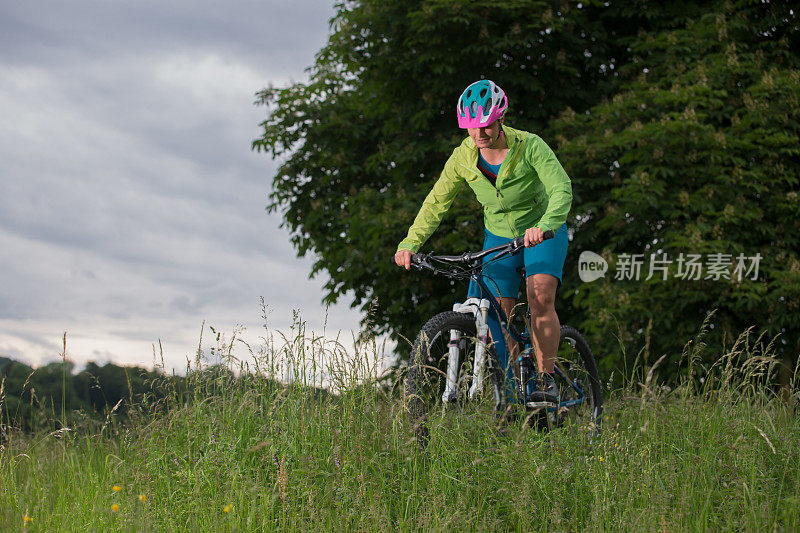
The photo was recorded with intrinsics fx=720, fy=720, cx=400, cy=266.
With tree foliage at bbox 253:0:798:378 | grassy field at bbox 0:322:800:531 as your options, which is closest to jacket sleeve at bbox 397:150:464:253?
grassy field at bbox 0:322:800:531

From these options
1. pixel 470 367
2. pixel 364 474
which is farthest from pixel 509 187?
pixel 364 474

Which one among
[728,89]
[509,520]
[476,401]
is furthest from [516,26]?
[509,520]

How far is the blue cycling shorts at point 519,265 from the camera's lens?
4.88 m

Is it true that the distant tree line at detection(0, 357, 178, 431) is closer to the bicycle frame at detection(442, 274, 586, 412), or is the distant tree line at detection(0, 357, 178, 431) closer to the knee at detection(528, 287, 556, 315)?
the bicycle frame at detection(442, 274, 586, 412)

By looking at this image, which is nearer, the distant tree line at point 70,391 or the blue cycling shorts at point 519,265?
the distant tree line at point 70,391

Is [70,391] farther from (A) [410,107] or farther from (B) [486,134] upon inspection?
(A) [410,107]

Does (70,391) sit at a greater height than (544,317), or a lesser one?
lesser

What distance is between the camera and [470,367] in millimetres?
4203

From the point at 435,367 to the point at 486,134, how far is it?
157cm

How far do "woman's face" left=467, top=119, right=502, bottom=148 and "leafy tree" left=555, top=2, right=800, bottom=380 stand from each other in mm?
4917

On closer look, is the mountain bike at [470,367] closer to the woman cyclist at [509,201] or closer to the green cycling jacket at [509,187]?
the woman cyclist at [509,201]

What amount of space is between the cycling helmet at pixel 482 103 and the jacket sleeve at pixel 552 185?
1.36ft

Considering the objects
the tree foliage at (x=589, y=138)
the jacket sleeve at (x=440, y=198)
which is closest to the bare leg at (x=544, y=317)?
the jacket sleeve at (x=440, y=198)

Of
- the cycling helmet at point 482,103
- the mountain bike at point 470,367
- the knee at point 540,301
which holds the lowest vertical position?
the mountain bike at point 470,367
